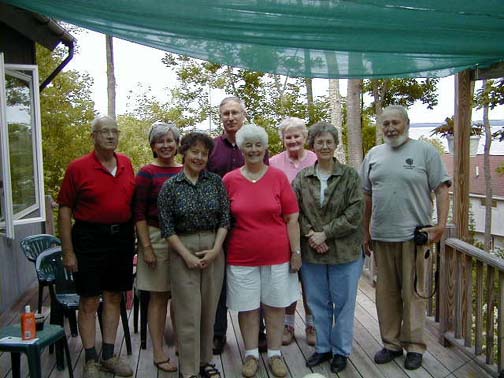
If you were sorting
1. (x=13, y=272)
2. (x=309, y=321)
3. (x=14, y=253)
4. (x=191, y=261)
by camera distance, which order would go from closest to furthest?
(x=191, y=261) → (x=309, y=321) → (x=13, y=272) → (x=14, y=253)

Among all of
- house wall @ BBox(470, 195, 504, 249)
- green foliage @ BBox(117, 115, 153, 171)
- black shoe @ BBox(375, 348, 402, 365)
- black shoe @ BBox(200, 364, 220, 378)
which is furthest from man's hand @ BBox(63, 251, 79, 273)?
house wall @ BBox(470, 195, 504, 249)

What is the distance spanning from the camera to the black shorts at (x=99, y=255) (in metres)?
2.92

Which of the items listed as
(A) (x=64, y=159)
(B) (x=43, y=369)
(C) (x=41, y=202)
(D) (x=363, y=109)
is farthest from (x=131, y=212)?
(D) (x=363, y=109)

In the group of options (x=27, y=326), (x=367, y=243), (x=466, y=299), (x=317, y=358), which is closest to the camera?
(x=27, y=326)

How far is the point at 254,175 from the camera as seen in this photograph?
2.99 metres

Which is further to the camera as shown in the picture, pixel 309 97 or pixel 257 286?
pixel 309 97

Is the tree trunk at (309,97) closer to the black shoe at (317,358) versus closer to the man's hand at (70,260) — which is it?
the black shoe at (317,358)

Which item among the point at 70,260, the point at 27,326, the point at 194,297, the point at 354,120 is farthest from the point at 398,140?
the point at 354,120

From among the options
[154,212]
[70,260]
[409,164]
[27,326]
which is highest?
[409,164]

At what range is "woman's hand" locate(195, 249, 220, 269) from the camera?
2.83 m

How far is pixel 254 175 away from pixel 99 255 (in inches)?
37.5

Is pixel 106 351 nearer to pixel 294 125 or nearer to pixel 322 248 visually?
pixel 322 248

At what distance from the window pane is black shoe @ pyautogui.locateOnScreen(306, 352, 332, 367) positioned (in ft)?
9.58

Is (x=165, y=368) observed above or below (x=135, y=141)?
below
